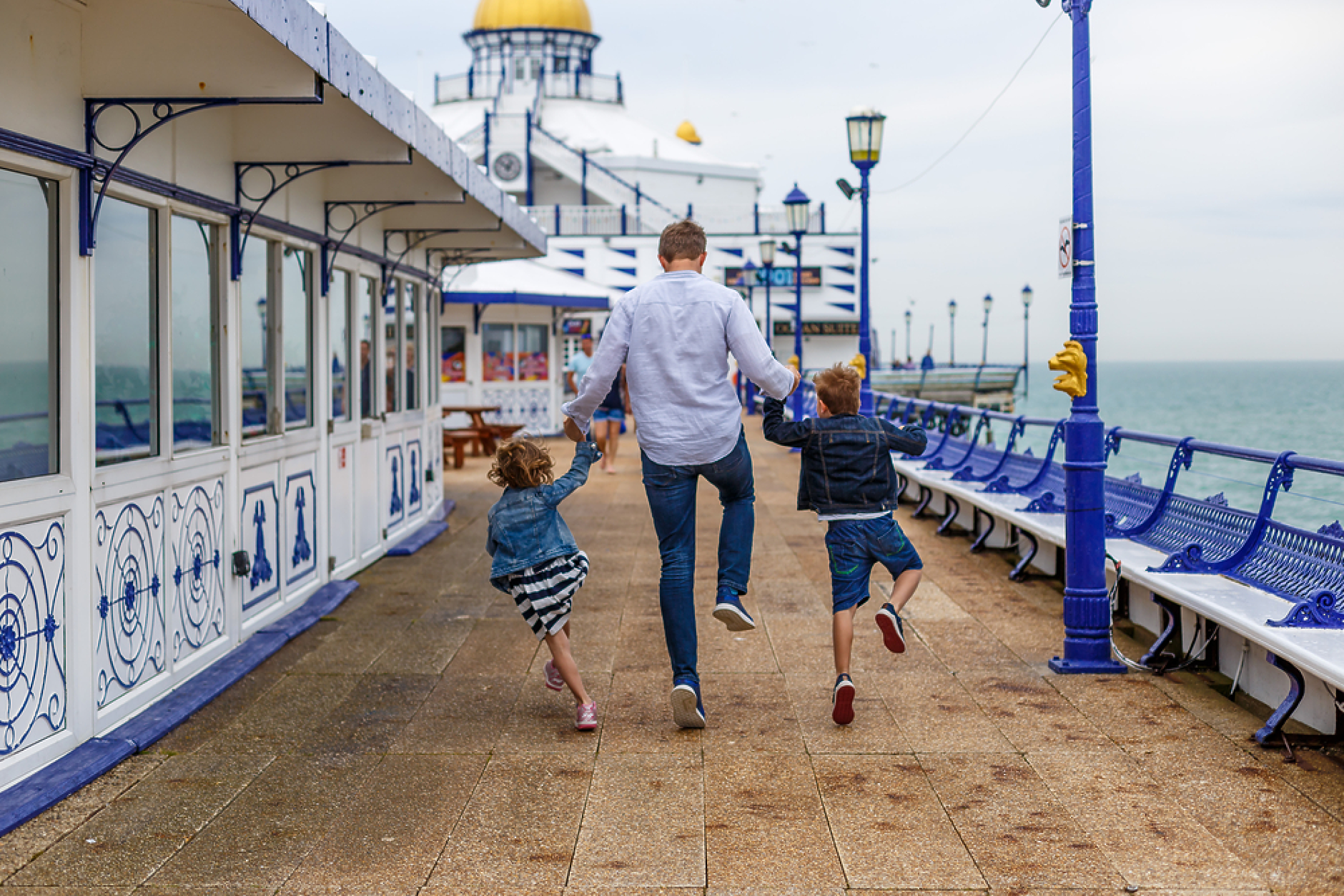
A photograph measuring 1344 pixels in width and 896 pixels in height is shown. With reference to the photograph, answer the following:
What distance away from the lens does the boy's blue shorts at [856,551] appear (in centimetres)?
549

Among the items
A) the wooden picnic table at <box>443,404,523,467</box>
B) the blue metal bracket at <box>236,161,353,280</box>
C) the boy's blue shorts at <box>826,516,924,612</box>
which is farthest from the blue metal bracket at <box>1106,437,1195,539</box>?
the wooden picnic table at <box>443,404,523,467</box>

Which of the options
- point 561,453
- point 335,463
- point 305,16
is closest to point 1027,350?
point 561,453

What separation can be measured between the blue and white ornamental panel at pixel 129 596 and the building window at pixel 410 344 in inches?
235

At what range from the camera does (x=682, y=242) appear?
521 centimetres

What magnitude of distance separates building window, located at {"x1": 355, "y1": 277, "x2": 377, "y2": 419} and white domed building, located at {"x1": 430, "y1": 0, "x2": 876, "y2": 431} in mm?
12927

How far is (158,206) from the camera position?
5973 millimetres

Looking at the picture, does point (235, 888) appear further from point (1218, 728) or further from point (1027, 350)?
point (1027, 350)

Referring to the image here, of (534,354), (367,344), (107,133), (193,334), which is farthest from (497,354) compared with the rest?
(107,133)

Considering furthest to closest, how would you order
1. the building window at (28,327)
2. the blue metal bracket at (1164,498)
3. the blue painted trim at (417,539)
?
the blue painted trim at (417,539)
the blue metal bracket at (1164,498)
the building window at (28,327)

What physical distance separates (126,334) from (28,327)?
84cm

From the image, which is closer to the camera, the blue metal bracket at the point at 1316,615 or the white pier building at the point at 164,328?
the white pier building at the point at 164,328

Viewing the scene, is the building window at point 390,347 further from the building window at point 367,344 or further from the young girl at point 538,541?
the young girl at point 538,541

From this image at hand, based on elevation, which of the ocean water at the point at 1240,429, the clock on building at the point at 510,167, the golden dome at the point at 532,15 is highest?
the golden dome at the point at 532,15

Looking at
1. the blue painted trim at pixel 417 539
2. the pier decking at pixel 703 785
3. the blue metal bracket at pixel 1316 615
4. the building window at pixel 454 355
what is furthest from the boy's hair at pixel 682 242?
the building window at pixel 454 355
